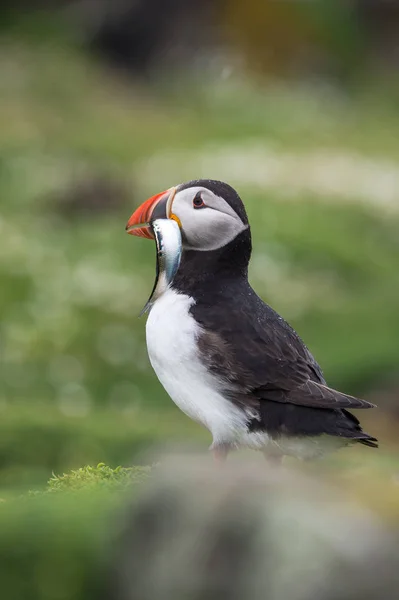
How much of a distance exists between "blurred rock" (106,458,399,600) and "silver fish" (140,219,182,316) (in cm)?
297

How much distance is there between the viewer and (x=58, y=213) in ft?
107

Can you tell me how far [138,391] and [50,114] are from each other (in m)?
24.1

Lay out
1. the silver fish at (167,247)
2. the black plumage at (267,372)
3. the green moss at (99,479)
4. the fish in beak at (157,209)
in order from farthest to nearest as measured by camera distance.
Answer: the fish in beak at (157,209), the silver fish at (167,247), the black plumage at (267,372), the green moss at (99,479)

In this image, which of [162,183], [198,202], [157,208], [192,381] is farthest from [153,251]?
[192,381]

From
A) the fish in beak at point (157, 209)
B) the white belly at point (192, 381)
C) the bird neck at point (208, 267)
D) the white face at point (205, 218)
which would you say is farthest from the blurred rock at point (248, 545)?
the fish in beak at point (157, 209)

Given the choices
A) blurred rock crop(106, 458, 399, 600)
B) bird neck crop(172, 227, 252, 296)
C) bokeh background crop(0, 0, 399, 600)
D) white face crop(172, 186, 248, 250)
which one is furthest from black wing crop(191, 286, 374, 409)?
blurred rock crop(106, 458, 399, 600)

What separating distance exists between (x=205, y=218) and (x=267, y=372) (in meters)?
1.34

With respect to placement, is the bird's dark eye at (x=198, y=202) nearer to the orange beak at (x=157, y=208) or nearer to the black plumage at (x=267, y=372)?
the orange beak at (x=157, y=208)

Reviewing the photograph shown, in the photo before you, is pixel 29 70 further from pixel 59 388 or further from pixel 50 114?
pixel 59 388

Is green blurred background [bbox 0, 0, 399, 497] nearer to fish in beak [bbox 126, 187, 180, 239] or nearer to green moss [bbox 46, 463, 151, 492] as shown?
green moss [bbox 46, 463, 151, 492]

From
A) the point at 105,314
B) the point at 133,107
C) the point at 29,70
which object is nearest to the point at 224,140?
the point at 133,107

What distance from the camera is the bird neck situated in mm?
9266

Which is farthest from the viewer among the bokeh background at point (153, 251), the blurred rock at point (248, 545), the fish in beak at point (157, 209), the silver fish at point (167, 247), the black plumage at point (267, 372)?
the fish in beak at point (157, 209)

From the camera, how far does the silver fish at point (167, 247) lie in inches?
361
